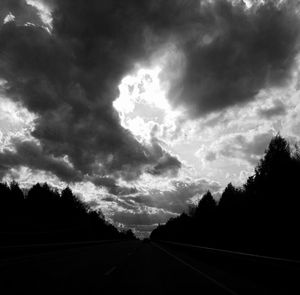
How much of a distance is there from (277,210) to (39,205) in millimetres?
92531

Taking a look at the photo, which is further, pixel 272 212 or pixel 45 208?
pixel 45 208

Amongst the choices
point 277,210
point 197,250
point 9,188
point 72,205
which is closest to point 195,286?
point 197,250

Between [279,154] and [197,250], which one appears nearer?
[197,250]

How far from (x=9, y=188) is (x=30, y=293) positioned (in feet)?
383

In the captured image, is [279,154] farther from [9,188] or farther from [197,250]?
[9,188]

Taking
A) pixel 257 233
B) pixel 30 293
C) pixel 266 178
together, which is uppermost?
pixel 266 178

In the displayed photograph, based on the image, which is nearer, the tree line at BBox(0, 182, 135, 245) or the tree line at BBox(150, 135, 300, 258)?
the tree line at BBox(150, 135, 300, 258)

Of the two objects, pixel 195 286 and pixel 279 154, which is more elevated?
pixel 279 154

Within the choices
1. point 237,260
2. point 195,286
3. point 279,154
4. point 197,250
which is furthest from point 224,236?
point 195,286

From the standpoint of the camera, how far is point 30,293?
24.2 ft

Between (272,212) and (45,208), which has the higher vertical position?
(45,208)

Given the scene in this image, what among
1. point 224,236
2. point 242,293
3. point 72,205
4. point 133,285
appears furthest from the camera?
point 72,205

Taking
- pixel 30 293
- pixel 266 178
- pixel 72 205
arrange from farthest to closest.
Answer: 1. pixel 72 205
2. pixel 266 178
3. pixel 30 293

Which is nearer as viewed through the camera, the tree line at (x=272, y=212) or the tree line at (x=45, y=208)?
the tree line at (x=272, y=212)
